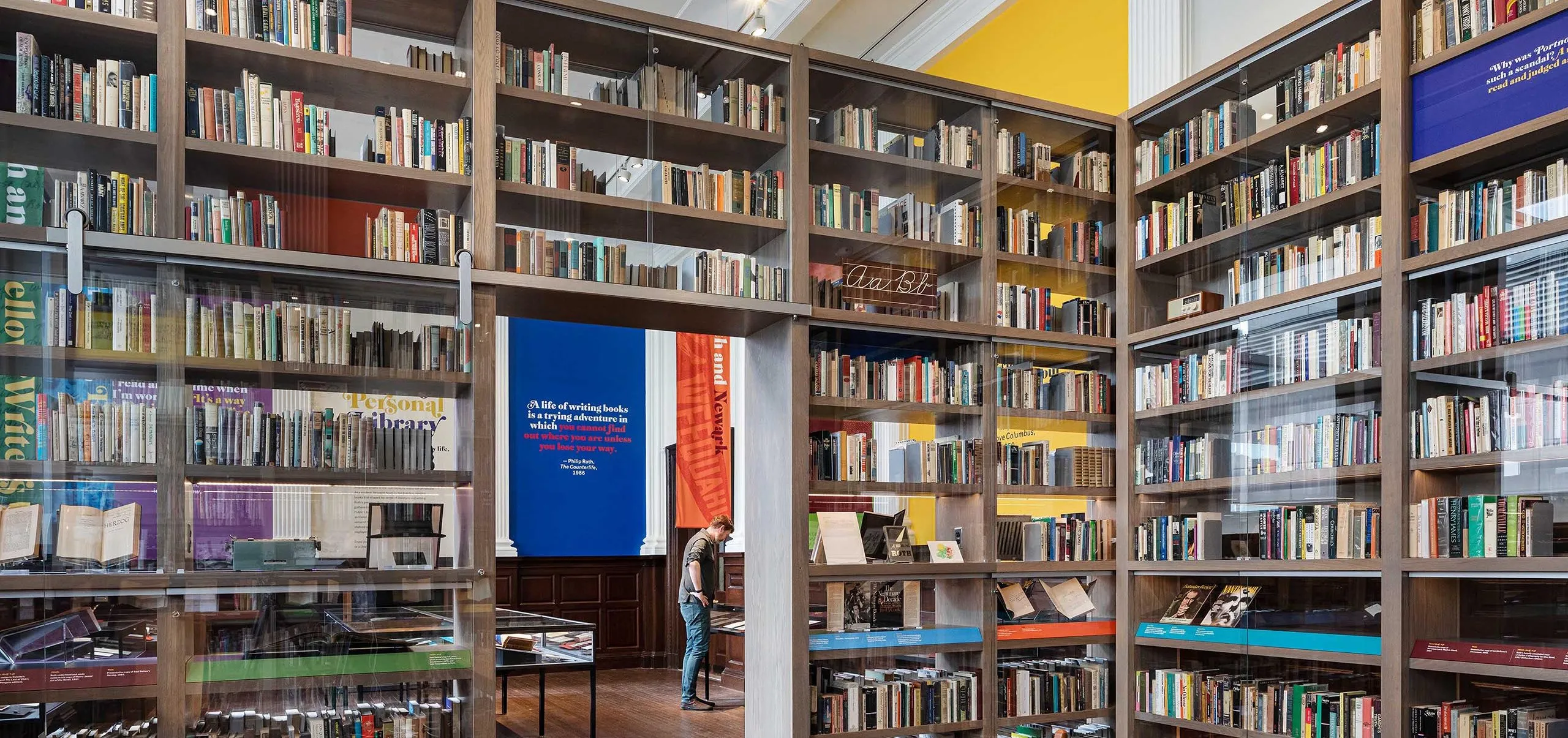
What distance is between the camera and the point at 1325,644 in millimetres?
4605

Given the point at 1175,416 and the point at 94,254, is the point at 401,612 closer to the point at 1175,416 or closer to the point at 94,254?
the point at 94,254

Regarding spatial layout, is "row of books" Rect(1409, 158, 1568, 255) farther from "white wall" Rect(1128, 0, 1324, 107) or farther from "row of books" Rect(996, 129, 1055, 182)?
"row of books" Rect(996, 129, 1055, 182)

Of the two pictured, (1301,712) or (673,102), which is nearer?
(1301,712)

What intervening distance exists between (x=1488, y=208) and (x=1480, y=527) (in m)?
1.11

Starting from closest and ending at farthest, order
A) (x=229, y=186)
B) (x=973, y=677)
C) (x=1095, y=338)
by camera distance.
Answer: (x=229, y=186), (x=973, y=677), (x=1095, y=338)

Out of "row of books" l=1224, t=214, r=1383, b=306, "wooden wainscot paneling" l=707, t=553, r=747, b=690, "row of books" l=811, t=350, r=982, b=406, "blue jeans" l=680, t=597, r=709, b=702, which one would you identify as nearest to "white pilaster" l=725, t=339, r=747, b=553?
"wooden wainscot paneling" l=707, t=553, r=747, b=690

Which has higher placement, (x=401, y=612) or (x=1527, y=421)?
(x=1527, y=421)

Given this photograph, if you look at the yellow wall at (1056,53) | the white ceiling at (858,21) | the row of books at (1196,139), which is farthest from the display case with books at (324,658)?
the white ceiling at (858,21)

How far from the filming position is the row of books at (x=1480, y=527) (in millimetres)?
3824

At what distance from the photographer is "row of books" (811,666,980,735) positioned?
5160mm

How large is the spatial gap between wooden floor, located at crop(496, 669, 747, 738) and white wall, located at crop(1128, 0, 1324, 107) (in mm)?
4533

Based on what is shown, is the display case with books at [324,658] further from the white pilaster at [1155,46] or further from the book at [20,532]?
the white pilaster at [1155,46]

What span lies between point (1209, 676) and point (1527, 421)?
1.90m

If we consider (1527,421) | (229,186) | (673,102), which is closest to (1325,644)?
(1527,421)
